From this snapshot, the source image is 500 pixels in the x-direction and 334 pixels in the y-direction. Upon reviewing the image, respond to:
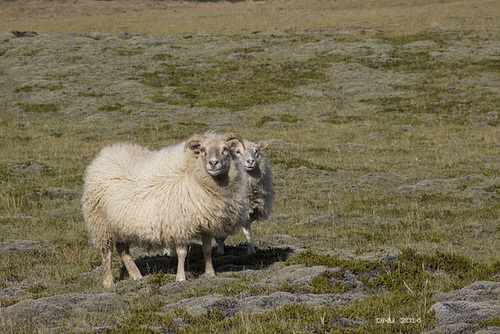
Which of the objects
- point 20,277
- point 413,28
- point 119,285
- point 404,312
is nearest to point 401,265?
point 404,312

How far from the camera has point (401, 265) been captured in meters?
8.89

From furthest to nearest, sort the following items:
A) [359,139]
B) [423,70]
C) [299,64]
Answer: [299,64] < [423,70] < [359,139]

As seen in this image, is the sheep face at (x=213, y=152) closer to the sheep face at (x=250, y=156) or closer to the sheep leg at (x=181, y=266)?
the sheep leg at (x=181, y=266)

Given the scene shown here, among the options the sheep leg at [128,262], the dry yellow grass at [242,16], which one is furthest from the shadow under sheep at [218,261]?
the dry yellow grass at [242,16]

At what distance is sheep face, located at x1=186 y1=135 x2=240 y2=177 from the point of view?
925 centimetres

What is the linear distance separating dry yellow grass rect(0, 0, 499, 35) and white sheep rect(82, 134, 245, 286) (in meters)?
53.1

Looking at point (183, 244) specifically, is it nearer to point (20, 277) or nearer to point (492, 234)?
point (20, 277)

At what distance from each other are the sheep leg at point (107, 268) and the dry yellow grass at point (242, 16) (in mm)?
53845

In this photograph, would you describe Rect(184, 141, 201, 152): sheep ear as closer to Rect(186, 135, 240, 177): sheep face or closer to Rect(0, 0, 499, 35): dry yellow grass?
Rect(186, 135, 240, 177): sheep face

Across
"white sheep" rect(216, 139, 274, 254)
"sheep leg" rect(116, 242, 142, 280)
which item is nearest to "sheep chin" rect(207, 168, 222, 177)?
"sheep leg" rect(116, 242, 142, 280)

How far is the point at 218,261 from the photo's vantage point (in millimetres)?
11234

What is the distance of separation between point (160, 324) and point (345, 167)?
1681 cm

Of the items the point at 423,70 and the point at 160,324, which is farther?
the point at 423,70

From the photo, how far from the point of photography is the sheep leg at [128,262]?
10.5m
